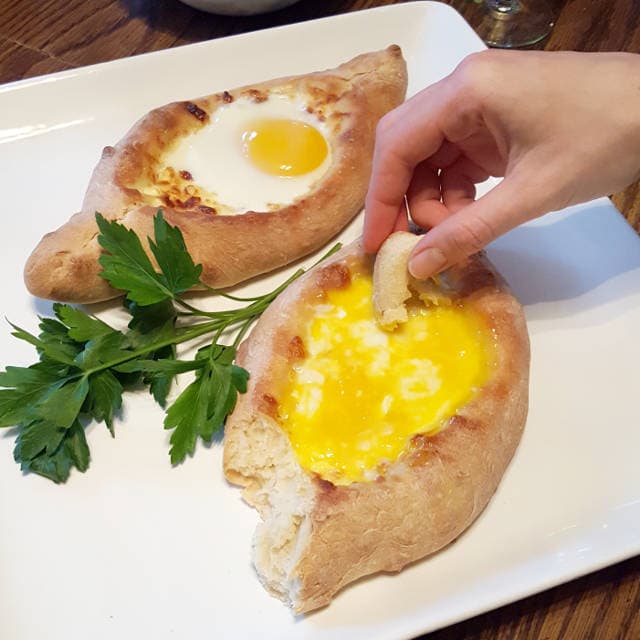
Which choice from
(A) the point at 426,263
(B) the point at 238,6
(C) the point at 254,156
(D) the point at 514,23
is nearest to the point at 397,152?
(A) the point at 426,263

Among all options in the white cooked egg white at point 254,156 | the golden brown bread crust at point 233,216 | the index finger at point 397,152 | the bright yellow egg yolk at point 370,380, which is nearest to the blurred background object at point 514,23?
the golden brown bread crust at point 233,216

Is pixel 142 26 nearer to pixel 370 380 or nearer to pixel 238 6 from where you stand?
pixel 238 6

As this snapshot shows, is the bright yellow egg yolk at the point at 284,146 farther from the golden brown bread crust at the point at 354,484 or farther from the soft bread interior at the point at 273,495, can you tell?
the soft bread interior at the point at 273,495

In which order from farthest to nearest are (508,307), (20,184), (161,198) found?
1. (20,184)
2. (161,198)
3. (508,307)

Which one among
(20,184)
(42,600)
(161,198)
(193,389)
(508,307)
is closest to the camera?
(42,600)

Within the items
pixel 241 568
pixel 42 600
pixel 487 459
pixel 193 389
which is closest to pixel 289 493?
pixel 241 568

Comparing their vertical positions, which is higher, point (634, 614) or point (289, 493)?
point (289, 493)

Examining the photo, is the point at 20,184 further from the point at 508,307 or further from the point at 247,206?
the point at 508,307

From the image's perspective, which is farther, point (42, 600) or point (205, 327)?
point (205, 327)
